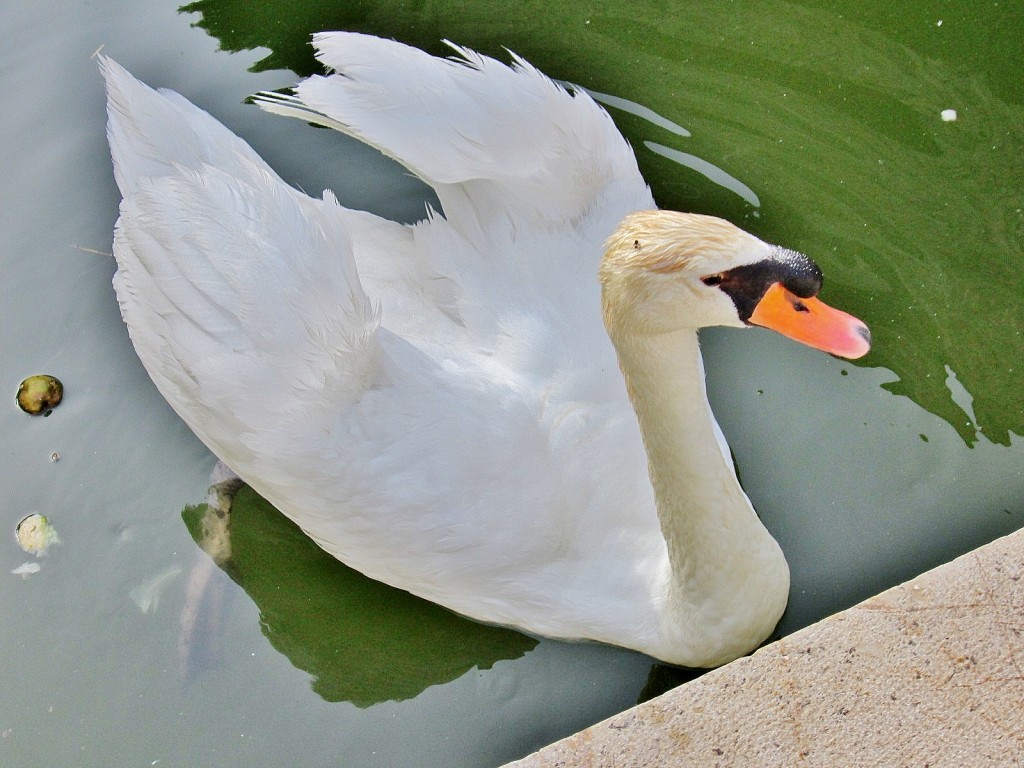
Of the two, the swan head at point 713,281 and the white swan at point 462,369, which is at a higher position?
the swan head at point 713,281

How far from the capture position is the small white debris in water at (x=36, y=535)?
3.78 m

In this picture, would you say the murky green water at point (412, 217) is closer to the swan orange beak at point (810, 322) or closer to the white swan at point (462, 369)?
the white swan at point (462, 369)

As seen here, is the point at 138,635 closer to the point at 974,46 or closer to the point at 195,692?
the point at 195,692

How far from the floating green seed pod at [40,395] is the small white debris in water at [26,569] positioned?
58 cm

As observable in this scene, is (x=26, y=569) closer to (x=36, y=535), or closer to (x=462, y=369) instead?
(x=36, y=535)

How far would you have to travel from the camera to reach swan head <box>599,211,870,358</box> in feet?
7.34

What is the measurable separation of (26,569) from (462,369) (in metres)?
1.77

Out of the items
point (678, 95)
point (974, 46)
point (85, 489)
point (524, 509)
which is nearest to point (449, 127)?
point (524, 509)

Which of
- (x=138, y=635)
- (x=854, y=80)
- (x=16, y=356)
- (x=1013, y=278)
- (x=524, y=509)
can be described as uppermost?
(x=854, y=80)

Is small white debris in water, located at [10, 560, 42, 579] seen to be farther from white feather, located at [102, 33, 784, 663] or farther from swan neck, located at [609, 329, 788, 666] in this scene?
swan neck, located at [609, 329, 788, 666]

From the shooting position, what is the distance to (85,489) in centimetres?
387

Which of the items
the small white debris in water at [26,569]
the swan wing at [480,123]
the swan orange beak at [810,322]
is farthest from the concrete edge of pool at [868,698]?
the small white debris in water at [26,569]

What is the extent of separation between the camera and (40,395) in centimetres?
400

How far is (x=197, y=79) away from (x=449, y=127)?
190cm
